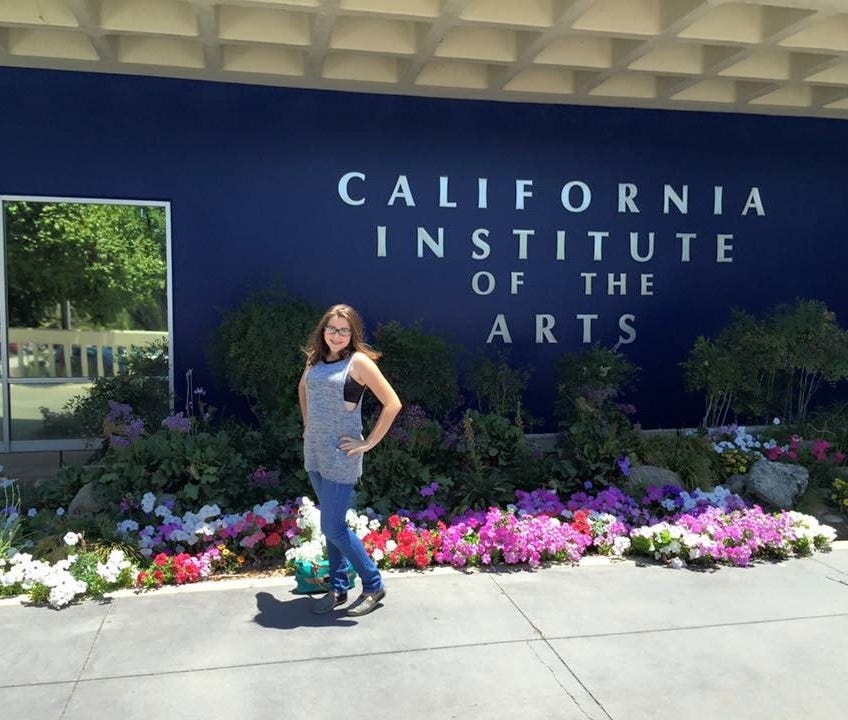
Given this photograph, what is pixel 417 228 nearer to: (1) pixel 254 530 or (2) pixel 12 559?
(1) pixel 254 530

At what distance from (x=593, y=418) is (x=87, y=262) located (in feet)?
15.9

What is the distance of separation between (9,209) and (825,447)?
7.47 m

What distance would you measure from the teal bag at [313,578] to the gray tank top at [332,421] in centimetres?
69

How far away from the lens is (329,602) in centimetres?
373

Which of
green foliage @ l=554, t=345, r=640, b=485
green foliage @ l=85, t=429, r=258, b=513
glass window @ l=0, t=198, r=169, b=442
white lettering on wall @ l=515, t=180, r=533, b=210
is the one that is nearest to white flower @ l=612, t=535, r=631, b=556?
green foliage @ l=554, t=345, r=640, b=485

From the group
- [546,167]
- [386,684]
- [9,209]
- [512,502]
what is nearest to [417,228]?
[546,167]

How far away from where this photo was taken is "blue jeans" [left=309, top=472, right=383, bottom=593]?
11.5 ft

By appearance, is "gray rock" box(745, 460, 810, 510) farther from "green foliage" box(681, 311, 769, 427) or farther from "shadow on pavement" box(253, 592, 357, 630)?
"shadow on pavement" box(253, 592, 357, 630)

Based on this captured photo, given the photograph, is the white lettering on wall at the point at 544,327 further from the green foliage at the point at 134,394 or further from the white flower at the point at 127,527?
the white flower at the point at 127,527

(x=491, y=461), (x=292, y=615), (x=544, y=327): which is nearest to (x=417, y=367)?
(x=491, y=461)

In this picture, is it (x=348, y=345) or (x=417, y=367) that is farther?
(x=417, y=367)

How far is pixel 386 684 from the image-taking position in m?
3.04

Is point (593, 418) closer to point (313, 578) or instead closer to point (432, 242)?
point (432, 242)

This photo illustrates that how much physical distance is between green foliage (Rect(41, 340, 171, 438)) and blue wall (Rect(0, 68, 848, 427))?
0.96ft
